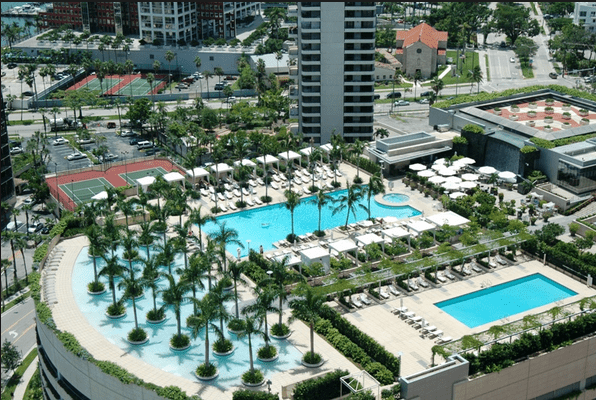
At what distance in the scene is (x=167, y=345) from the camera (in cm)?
4966

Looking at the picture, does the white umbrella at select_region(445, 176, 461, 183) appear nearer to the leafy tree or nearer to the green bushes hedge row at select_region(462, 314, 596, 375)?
the green bushes hedge row at select_region(462, 314, 596, 375)

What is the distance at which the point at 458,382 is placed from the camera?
45.1m

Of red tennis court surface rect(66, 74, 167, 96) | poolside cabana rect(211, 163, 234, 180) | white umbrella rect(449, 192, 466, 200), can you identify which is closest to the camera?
white umbrella rect(449, 192, 466, 200)

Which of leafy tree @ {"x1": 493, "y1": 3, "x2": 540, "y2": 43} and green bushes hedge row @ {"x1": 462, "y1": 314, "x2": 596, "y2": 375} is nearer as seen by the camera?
green bushes hedge row @ {"x1": 462, "y1": 314, "x2": 596, "y2": 375}

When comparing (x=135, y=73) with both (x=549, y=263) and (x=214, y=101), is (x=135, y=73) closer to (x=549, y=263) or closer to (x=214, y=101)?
(x=214, y=101)

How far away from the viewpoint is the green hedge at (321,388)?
4256 cm

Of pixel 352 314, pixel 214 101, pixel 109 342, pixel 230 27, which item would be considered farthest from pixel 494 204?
pixel 230 27

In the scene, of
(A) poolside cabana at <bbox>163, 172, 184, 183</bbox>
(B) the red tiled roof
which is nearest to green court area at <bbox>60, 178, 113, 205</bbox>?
(A) poolside cabana at <bbox>163, 172, 184, 183</bbox>

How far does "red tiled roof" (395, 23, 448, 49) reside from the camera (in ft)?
470

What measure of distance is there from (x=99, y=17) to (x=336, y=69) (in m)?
100

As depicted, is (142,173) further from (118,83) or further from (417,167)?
(118,83)

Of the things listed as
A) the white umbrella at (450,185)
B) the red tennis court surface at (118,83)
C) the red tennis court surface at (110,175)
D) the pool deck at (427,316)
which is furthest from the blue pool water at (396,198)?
the red tennis court surface at (118,83)

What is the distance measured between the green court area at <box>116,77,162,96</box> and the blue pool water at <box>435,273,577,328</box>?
9673 cm

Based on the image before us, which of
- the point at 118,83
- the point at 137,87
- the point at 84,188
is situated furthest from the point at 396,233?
the point at 118,83
